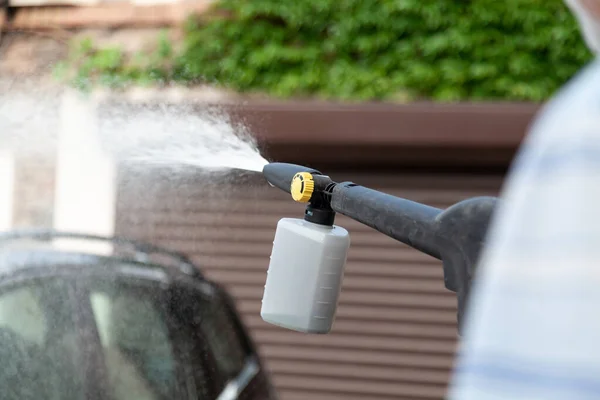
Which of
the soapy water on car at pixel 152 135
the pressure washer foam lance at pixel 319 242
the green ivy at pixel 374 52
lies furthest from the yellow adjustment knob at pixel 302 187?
the green ivy at pixel 374 52

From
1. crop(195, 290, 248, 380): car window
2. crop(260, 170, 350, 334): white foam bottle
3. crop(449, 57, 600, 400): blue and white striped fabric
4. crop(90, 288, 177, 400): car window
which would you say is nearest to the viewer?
crop(449, 57, 600, 400): blue and white striped fabric

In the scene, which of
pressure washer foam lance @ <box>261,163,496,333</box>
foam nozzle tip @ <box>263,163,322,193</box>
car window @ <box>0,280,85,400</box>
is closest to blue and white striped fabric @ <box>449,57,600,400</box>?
pressure washer foam lance @ <box>261,163,496,333</box>

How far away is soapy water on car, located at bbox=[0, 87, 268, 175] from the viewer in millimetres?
3010

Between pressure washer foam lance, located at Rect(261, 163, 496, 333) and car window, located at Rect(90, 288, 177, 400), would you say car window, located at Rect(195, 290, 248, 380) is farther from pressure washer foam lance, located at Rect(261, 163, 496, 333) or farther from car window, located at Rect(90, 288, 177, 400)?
pressure washer foam lance, located at Rect(261, 163, 496, 333)

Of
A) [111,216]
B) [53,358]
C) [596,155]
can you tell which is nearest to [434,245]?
[596,155]

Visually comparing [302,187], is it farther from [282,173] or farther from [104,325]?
[104,325]

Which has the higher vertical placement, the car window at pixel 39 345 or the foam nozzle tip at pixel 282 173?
the foam nozzle tip at pixel 282 173

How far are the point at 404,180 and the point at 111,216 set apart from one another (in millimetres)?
2647

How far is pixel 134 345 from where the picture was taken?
279 centimetres

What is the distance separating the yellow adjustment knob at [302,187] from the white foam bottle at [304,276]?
8 cm

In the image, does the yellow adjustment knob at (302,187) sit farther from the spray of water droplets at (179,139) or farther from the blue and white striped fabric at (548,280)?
the blue and white striped fabric at (548,280)

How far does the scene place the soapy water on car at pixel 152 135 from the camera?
9.87ft

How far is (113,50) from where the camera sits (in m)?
7.53

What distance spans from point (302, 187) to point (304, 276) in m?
0.19
